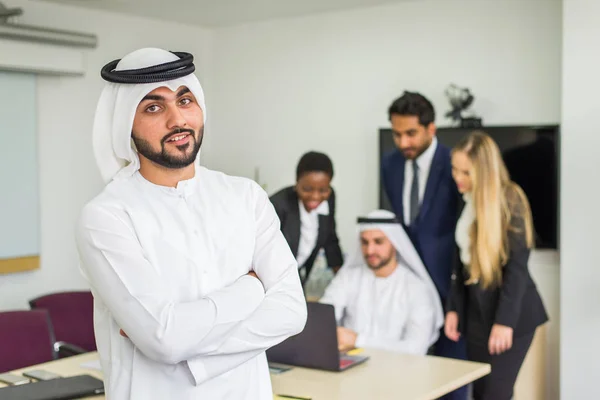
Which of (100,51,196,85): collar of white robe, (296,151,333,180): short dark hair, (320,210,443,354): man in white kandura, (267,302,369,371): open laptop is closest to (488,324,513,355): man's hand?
(320,210,443,354): man in white kandura

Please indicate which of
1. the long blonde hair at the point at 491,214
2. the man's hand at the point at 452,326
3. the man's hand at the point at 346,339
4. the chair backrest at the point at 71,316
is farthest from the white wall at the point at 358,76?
the man's hand at the point at 346,339

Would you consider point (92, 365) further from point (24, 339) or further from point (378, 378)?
point (378, 378)

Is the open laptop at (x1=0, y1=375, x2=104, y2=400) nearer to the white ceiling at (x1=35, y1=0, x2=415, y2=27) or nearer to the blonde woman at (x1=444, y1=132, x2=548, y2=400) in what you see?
the blonde woman at (x1=444, y1=132, x2=548, y2=400)

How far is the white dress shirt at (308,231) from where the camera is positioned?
554cm

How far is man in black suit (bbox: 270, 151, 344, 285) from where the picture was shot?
5.44 metres

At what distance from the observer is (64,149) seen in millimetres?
5977

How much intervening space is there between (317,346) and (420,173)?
215cm

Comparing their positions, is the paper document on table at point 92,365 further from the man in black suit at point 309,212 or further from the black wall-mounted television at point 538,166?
the black wall-mounted television at point 538,166

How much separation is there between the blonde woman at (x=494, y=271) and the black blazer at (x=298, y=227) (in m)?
1.27

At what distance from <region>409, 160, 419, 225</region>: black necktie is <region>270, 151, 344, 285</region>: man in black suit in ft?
1.82

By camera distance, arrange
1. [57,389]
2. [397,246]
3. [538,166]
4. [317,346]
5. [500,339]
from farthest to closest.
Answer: [538,166] < [397,246] < [500,339] < [317,346] < [57,389]

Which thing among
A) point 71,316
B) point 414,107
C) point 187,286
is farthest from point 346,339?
point 71,316

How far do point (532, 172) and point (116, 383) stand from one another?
363 cm

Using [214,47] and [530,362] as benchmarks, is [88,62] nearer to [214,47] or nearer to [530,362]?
[214,47]
